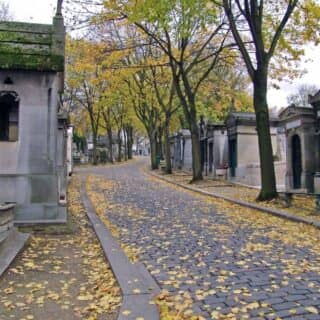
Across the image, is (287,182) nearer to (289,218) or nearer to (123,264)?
(289,218)

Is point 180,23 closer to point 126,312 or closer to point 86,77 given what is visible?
point 126,312

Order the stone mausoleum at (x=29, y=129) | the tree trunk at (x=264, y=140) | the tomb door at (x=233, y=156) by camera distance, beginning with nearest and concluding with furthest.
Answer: the stone mausoleum at (x=29, y=129)
the tree trunk at (x=264, y=140)
the tomb door at (x=233, y=156)

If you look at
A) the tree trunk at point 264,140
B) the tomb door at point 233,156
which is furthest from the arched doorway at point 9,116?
the tomb door at point 233,156

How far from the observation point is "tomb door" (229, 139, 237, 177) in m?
25.7

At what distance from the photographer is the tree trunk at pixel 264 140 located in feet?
46.5

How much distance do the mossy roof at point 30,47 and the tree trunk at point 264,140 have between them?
736cm

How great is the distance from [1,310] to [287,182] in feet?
54.1

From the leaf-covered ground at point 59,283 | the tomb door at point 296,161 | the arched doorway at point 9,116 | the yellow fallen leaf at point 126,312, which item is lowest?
the leaf-covered ground at point 59,283

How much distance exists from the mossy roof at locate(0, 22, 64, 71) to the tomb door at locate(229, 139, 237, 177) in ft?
58.1

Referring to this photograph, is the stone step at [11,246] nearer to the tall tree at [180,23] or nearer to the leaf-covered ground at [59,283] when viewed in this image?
the leaf-covered ground at [59,283]

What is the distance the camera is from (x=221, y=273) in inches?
229

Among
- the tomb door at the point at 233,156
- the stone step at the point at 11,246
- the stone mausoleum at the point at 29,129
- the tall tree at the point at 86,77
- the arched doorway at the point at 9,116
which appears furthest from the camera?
the tomb door at the point at 233,156

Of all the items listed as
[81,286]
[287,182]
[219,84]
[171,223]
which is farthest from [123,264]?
[219,84]

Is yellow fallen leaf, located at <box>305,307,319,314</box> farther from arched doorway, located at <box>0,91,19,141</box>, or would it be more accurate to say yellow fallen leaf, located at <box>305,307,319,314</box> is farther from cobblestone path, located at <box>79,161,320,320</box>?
arched doorway, located at <box>0,91,19,141</box>
